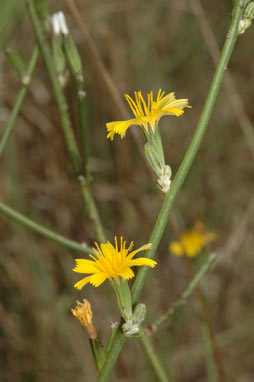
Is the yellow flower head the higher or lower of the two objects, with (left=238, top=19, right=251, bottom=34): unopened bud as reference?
lower

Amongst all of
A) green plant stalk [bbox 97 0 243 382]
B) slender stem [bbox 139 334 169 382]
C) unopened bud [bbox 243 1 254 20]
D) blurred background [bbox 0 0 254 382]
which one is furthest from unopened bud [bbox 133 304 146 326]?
blurred background [bbox 0 0 254 382]

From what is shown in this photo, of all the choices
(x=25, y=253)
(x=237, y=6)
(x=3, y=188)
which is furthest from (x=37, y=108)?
(x=237, y=6)

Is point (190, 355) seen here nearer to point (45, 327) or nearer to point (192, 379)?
point (192, 379)

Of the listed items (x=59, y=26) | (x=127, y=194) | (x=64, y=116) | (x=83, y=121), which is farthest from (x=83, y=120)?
(x=127, y=194)

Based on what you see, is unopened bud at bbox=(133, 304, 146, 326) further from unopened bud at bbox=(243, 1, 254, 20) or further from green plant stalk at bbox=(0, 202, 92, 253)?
unopened bud at bbox=(243, 1, 254, 20)

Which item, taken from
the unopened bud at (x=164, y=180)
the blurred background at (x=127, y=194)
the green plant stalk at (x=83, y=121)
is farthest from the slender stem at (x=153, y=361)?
the blurred background at (x=127, y=194)

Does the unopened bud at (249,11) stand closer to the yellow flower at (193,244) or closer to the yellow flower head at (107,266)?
the yellow flower head at (107,266)
